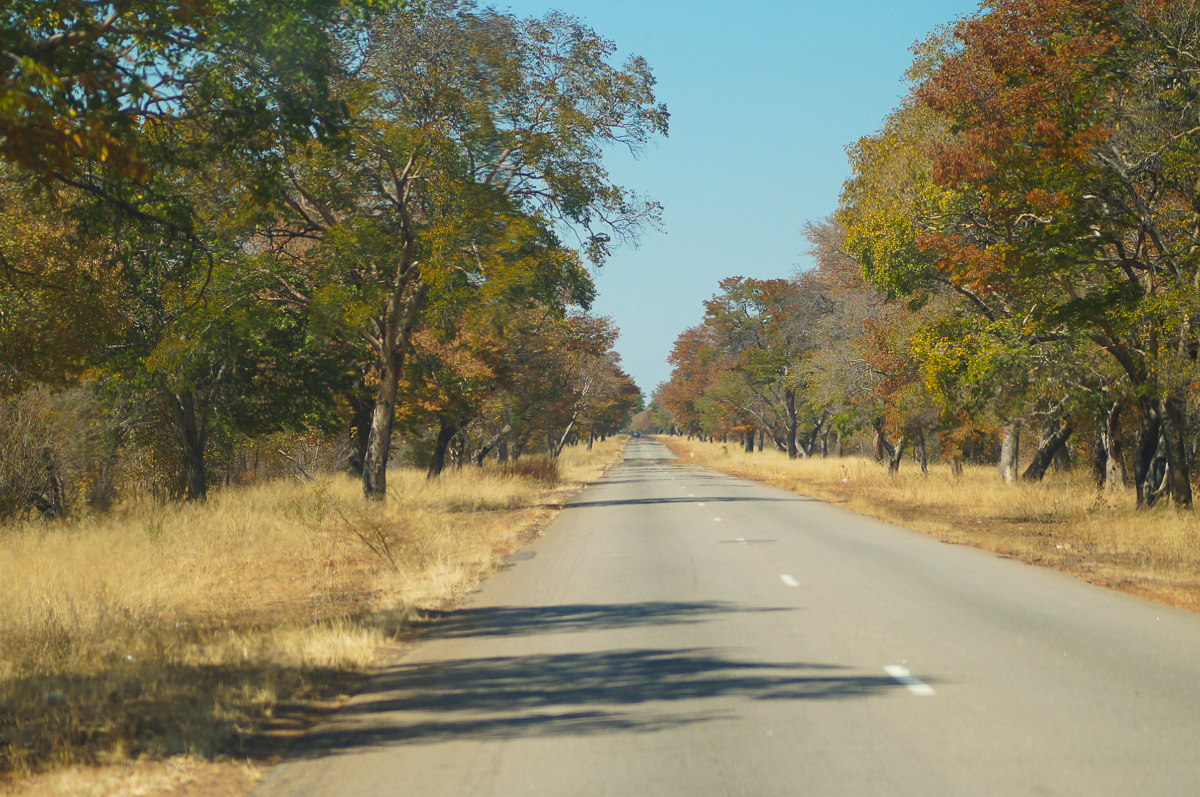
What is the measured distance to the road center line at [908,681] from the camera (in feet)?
24.1

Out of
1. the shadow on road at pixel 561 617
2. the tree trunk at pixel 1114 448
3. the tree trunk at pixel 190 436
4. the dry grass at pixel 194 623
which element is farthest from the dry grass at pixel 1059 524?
the tree trunk at pixel 190 436

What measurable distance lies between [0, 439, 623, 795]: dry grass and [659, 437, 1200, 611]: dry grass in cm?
839

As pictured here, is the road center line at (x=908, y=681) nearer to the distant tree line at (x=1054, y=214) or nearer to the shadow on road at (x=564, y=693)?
the shadow on road at (x=564, y=693)

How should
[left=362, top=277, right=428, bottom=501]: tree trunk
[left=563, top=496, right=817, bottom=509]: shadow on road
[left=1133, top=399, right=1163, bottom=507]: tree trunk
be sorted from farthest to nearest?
1. [left=563, top=496, right=817, bottom=509]: shadow on road
2. [left=362, top=277, right=428, bottom=501]: tree trunk
3. [left=1133, top=399, right=1163, bottom=507]: tree trunk

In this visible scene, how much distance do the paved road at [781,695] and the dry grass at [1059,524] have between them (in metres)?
1.53

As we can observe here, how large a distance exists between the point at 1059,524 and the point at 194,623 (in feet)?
58.3

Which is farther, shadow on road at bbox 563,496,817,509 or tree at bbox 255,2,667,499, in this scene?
shadow on road at bbox 563,496,817,509

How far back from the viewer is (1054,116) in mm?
17672

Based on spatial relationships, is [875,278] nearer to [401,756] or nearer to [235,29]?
[235,29]

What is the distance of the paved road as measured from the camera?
5.62m

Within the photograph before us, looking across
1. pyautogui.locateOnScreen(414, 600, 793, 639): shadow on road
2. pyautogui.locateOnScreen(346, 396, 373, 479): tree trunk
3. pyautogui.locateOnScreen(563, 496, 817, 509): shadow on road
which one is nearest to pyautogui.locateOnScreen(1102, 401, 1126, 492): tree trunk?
pyautogui.locateOnScreen(563, 496, 817, 509): shadow on road

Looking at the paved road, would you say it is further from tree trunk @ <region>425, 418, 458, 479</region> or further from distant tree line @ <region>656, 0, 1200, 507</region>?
tree trunk @ <region>425, 418, 458, 479</region>

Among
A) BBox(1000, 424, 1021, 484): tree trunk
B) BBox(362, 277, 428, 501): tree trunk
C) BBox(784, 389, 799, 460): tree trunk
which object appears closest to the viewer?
BBox(362, 277, 428, 501): tree trunk

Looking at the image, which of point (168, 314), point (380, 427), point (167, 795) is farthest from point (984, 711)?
point (168, 314)
